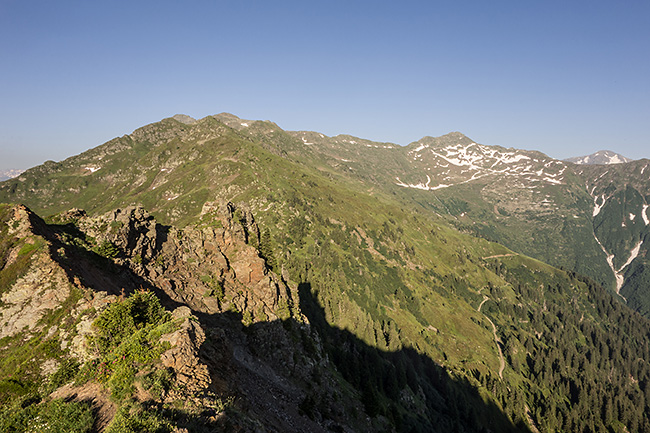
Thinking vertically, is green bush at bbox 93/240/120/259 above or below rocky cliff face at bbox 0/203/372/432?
above

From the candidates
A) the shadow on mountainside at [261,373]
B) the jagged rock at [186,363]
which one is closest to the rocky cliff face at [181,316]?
the jagged rock at [186,363]

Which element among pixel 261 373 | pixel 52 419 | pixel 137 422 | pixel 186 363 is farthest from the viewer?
pixel 261 373

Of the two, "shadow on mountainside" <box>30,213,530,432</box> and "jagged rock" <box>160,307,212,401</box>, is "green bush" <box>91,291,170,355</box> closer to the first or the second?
"jagged rock" <box>160,307,212,401</box>

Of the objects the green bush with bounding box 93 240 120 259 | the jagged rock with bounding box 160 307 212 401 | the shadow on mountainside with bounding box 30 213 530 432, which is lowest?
the shadow on mountainside with bounding box 30 213 530 432

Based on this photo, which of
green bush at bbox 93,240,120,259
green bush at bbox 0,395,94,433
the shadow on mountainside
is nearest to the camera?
green bush at bbox 0,395,94,433

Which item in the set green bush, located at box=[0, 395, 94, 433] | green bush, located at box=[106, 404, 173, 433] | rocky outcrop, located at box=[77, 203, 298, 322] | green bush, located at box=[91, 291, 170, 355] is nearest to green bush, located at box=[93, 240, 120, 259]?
rocky outcrop, located at box=[77, 203, 298, 322]

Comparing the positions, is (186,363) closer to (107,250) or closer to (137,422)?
(137,422)

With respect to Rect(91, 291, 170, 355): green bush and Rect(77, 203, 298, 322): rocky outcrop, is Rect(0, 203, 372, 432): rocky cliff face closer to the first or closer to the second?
Rect(77, 203, 298, 322): rocky outcrop

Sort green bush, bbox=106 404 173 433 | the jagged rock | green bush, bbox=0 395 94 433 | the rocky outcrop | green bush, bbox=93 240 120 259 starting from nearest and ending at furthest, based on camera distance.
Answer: green bush, bbox=106 404 173 433
green bush, bbox=0 395 94 433
the jagged rock
green bush, bbox=93 240 120 259
the rocky outcrop

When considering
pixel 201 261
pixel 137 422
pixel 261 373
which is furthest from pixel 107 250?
pixel 137 422

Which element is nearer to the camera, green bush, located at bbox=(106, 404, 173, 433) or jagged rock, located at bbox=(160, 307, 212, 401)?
green bush, located at bbox=(106, 404, 173, 433)

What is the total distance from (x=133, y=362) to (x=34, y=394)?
815cm

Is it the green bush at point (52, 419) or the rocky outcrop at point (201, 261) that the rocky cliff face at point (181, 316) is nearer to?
the rocky outcrop at point (201, 261)

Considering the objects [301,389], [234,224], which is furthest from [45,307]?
[234,224]
